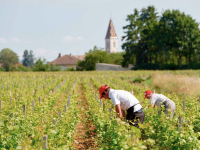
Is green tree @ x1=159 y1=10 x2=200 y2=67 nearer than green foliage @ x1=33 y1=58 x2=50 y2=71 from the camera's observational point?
Yes

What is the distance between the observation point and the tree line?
38844 millimetres

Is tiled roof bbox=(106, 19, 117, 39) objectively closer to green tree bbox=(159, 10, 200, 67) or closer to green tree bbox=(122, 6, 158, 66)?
green tree bbox=(122, 6, 158, 66)

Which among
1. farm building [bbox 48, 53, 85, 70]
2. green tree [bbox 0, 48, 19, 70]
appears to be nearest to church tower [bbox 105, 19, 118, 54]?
farm building [bbox 48, 53, 85, 70]

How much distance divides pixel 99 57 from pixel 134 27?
57.9 ft

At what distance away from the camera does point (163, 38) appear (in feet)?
136

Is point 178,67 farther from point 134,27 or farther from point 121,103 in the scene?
point 121,103

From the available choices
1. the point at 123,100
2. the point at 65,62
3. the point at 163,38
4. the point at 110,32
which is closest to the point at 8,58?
the point at 65,62

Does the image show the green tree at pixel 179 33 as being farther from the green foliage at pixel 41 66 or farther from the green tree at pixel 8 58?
the green tree at pixel 8 58

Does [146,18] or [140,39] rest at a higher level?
[146,18]

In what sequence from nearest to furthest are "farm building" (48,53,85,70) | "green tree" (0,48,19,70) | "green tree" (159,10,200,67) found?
"green tree" (159,10,200,67) < "green tree" (0,48,19,70) < "farm building" (48,53,85,70)

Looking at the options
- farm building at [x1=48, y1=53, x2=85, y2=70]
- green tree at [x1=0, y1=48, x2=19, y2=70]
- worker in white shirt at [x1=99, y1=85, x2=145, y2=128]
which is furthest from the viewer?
farm building at [x1=48, y1=53, x2=85, y2=70]

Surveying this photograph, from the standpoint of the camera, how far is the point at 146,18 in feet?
162

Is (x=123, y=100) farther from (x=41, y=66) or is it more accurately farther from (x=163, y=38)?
(x=41, y=66)

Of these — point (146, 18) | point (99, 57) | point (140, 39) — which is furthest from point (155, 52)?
point (99, 57)
